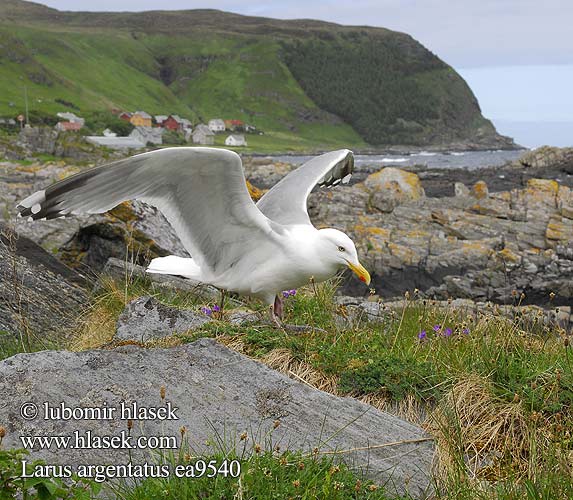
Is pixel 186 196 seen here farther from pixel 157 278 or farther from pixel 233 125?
pixel 233 125

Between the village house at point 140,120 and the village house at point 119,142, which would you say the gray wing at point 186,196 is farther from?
the village house at point 140,120

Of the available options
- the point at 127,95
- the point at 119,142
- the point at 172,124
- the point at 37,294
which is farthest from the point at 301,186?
the point at 127,95

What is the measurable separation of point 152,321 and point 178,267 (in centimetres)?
74

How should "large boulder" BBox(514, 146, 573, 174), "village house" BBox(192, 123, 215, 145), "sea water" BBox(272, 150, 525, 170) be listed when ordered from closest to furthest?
"large boulder" BBox(514, 146, 573, 174) → "sea water" BBox(272, 150, 525, 170) → "village house" BBox(192, 123, 215, 145)

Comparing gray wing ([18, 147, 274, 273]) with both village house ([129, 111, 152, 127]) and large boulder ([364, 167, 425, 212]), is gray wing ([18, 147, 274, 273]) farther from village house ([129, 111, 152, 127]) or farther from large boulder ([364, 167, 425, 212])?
village house ([129, 111, 152, 127])

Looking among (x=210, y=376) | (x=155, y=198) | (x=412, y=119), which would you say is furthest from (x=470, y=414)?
(x=412, y=119)

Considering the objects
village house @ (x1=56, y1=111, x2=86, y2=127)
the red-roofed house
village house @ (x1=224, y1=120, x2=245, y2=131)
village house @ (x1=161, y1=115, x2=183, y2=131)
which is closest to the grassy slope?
village house @ (x1=224, y1=120, x2=245, y2=131)

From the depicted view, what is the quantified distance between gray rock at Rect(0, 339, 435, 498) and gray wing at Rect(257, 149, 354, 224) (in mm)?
2326

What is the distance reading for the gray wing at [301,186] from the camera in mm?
7008

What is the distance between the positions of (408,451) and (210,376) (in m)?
1.33

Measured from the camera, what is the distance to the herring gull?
5.82 metres

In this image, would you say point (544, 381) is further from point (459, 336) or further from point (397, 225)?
point (397, 225)

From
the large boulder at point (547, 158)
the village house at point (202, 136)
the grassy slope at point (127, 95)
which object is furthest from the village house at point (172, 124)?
the large boulder at point (547, 158)

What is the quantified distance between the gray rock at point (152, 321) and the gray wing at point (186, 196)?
0.65m
